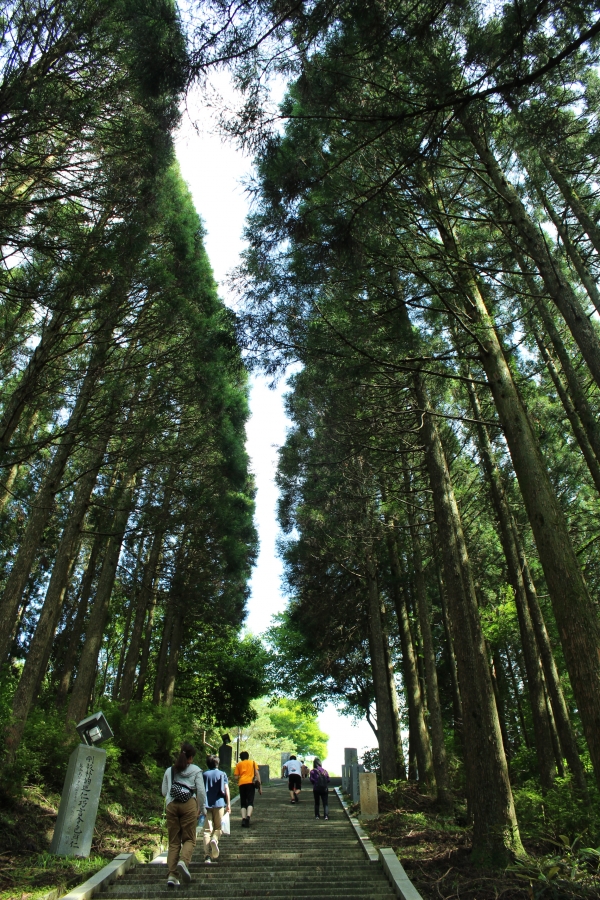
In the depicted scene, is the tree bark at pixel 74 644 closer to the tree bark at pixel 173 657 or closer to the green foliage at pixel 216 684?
the tree bark at pixel 173 657

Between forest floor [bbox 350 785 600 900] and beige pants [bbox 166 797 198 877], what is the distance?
234 centimetres

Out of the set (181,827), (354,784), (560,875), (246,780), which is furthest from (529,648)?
(181,827)

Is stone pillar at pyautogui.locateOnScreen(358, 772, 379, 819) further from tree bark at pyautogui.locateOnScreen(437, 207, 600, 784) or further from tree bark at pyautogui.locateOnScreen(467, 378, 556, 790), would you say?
tree bark at pyautogui.locateOnScreen(437, 207, 600, 784)

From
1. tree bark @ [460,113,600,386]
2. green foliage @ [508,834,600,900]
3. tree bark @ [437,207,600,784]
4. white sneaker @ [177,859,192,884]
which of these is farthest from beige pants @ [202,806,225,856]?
tree bark @ [460,113,600,386]

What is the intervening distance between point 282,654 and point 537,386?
17.2m

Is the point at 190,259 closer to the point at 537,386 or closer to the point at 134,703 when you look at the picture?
the point at 537,386

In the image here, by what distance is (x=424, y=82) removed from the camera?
5.02 meters

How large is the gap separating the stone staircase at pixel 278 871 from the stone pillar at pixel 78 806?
2.20ft

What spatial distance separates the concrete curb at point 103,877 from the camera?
17.0 feet

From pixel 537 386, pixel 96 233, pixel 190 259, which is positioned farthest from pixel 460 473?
pixel 96 233

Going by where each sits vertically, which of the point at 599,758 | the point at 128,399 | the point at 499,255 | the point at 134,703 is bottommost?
the point at 599,758

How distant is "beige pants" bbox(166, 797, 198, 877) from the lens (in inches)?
229

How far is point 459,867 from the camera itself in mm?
6215

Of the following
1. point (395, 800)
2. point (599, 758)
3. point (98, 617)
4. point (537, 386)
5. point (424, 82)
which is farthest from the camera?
point (537, 386)
